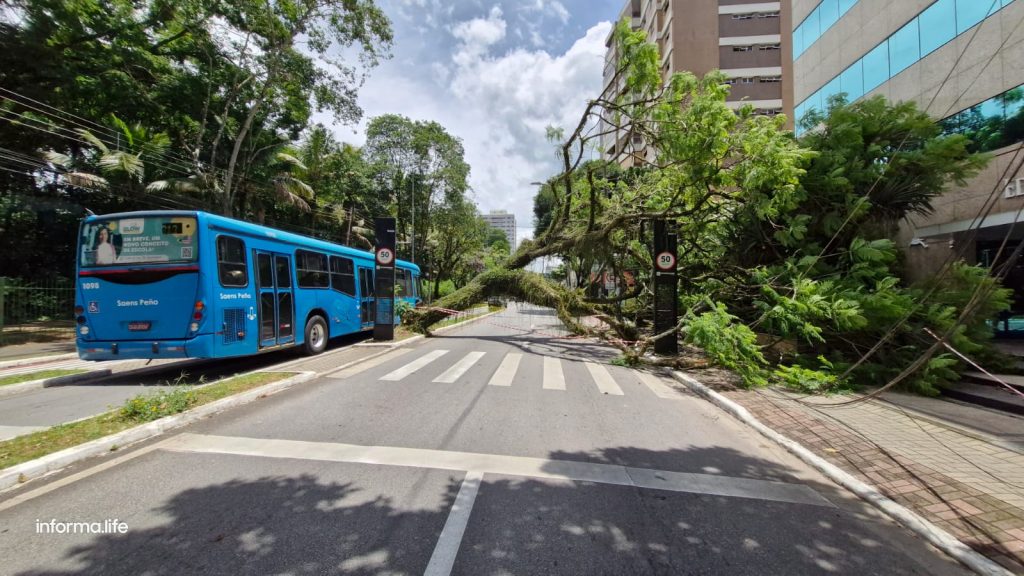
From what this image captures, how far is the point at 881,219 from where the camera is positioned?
372 inches

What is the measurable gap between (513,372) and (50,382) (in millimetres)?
8086

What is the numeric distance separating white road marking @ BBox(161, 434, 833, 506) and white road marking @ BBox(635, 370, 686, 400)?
3.44m

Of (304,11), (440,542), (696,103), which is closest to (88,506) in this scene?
(440,542)

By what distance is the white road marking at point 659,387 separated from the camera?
7543 millimetres

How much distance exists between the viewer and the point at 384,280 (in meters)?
13.5

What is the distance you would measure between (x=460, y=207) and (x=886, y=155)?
26.3 meters

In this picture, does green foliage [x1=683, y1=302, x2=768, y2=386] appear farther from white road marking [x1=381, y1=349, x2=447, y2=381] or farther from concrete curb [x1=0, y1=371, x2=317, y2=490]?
concrete curb [x1=0, y1=371, x2=317, y2=490]

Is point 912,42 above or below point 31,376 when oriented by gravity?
above

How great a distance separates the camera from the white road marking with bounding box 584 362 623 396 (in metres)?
7.69

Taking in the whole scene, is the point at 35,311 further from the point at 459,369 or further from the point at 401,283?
the point at 459,369

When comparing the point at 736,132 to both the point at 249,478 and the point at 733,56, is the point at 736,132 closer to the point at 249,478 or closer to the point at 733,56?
the point at 249,478

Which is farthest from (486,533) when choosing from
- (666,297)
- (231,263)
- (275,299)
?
(666,297)

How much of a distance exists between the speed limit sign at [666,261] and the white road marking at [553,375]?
11.4 feet

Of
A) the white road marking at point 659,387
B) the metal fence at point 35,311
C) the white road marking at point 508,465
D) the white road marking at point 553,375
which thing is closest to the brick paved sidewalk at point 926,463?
the white road marking at point 508,465
